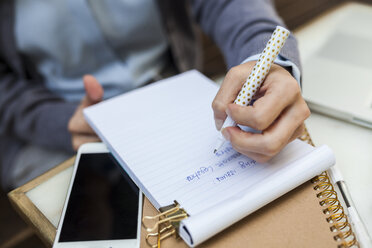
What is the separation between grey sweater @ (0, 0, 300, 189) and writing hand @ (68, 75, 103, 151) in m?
0.04

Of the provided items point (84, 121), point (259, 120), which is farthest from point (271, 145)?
point (84, 121)

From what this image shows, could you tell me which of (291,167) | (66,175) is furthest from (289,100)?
(66,175)

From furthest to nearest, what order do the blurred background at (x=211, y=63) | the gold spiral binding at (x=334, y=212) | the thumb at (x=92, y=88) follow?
the blurred background at (x=211, y=63), the thumb at (x=92, y=88), the gold spiral binding at (x=334, y=212)

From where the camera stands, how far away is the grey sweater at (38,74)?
56cm

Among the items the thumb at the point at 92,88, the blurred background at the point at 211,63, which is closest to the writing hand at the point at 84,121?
the thumb at the point at 92,88

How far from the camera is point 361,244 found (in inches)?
11.8

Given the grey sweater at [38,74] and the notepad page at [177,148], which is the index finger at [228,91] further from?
the grey sweater at [38,74]

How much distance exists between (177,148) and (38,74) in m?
0.45

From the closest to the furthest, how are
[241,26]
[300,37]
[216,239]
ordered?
[216,239] < [241,26] < [300,37]

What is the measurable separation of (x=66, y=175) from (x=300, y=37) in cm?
50

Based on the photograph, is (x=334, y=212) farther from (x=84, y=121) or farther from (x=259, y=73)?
(x=84, y=121)

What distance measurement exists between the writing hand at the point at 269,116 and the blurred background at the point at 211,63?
10.3 inches

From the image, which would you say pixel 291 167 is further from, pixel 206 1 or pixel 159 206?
pixel 206 1

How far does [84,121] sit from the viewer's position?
54 centimetres
